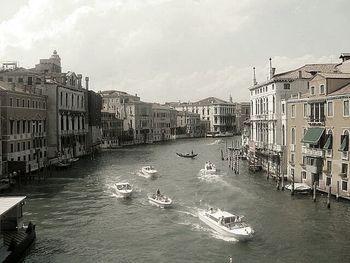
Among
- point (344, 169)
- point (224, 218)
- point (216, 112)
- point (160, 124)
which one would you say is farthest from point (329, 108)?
point (216, 112)

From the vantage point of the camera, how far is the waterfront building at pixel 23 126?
4438 centimetres

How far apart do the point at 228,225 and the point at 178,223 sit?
3.87 m

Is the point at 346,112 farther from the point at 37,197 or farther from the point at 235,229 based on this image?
the point at 37,197

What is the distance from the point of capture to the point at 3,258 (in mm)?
19234

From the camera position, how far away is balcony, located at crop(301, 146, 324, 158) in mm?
33719

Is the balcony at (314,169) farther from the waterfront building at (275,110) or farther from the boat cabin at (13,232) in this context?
the boat cabin at (13,232)

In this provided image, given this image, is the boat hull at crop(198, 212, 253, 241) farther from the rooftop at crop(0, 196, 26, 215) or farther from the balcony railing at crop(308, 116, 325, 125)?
the balcony railing at crop(308, 116, 325, 125)

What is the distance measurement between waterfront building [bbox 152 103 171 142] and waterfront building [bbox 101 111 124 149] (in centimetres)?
1585

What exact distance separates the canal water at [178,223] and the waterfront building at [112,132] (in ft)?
169

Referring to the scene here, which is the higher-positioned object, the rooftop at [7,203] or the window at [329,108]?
the window at [329,108]

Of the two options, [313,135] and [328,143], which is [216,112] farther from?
[328,143]

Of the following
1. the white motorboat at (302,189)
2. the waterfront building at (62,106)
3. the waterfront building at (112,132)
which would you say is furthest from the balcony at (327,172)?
the waterfront building at (112,132)

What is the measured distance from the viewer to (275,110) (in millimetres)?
46000

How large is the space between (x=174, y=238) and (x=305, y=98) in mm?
18204
